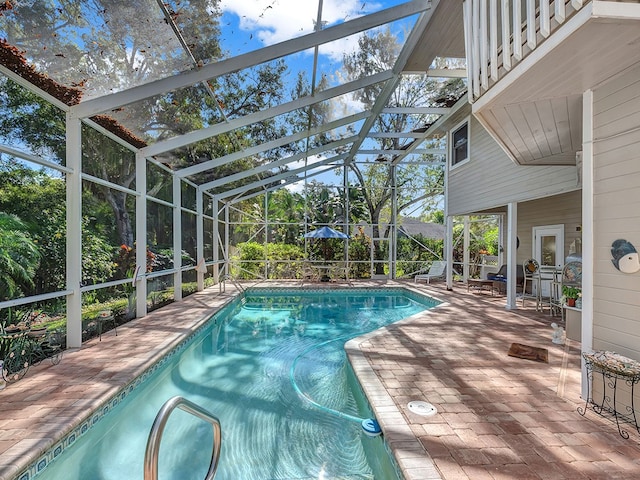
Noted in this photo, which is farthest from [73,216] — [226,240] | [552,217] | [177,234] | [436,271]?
[436,271]

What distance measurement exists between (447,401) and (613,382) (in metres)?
1.36

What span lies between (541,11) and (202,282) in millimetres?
10273

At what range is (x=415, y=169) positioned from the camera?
1748cm

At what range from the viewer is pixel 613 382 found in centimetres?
291

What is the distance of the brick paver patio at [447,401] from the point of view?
2.33 m

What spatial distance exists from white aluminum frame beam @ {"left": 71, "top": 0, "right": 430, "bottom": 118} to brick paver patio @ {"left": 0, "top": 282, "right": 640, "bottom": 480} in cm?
335

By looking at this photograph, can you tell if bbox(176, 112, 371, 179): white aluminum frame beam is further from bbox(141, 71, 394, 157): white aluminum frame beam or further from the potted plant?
the potted plant

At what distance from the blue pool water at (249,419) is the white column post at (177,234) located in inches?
100

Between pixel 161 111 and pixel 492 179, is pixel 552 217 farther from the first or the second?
pixel 161 111

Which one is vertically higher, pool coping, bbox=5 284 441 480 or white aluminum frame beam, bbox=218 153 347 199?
white aluminum frame beam, bbox=218 153 347 199

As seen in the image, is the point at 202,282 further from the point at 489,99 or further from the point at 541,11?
the point at 541,11

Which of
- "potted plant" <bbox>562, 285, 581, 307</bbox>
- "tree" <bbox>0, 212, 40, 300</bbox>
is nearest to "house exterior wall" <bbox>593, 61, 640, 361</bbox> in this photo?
"potted plant" <bbox>562, 285, 581, 307</bbox>

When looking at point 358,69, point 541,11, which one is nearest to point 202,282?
point 358,69

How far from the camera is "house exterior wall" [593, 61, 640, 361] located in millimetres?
2689
